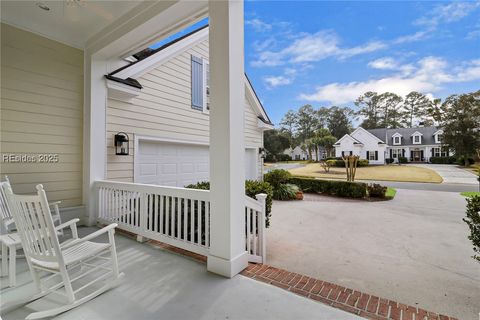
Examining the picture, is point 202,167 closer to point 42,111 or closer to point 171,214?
point 171,214

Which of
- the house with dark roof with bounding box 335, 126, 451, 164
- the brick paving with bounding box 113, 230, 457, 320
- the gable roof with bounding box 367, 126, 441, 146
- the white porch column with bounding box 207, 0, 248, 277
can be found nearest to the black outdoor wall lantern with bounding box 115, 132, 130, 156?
the white porch column with bounding box 207, 0, 248, 277

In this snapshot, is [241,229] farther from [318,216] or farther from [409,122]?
[409,122]

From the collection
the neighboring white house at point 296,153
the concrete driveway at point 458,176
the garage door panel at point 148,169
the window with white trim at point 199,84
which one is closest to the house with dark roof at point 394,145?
the neighboring white house at point 296,153

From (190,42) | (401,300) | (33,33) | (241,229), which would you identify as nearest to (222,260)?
(241,229)

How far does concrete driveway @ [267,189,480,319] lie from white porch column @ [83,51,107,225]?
3699 millimetres

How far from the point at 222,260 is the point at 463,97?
20.4m

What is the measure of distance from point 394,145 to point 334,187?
81.2 feet

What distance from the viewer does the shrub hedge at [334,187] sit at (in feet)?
30.3

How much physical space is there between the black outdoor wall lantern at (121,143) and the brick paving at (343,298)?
11.7ft

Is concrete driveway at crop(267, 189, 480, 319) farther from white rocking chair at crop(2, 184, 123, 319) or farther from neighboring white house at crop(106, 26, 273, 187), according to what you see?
neighboring white house at crop(106, 26, 273, 187)

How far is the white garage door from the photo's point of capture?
517cm

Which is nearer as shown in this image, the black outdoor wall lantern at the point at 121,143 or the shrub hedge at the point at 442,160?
the black outdoor wall lantern at the point at 121,143

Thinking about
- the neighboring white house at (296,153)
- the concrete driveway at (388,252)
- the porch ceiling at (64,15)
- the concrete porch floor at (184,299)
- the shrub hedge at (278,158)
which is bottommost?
the concrete driveway at (388,252)

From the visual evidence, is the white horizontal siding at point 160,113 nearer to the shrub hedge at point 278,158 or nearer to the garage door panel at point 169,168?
the garage door panel at point 169,168
